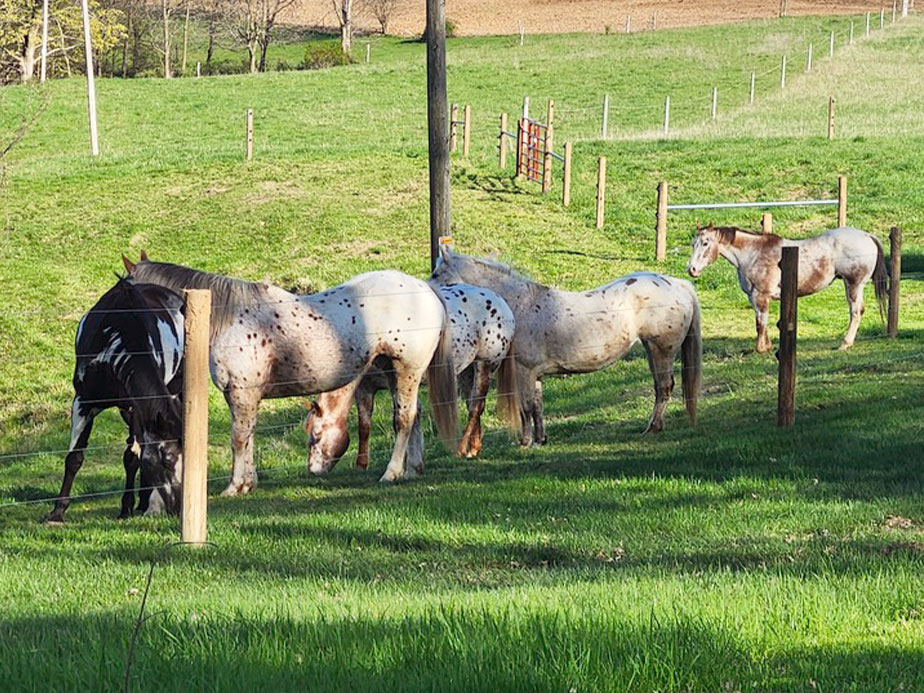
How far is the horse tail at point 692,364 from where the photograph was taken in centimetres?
1363

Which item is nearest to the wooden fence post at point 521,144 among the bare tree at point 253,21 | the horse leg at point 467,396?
the horse leg at point 467,396

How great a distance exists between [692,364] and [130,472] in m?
6.19

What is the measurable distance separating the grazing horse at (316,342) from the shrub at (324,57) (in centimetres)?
6505

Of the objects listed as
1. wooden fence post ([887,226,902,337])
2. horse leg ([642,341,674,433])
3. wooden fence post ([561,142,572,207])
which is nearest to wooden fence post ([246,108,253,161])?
wooden fence post ([561,142,572,207])

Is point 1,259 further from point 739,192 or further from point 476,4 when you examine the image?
point 476,4

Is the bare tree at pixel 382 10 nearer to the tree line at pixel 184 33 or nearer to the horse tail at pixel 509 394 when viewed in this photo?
the tree line at pixel 184 33

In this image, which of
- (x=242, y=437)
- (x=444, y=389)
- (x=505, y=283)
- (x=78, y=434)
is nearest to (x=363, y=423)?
(x=444, y=389)

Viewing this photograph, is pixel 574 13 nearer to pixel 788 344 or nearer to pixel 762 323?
pixel 762 323

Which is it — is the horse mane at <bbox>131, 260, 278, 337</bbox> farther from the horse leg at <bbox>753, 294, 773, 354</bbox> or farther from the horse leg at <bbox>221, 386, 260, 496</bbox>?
the horse leg at <bbox>753, 294, 773, 354</bbox>

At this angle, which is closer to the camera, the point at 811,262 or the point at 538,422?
the point at 538,422

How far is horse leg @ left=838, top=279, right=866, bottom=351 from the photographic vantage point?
18.3 meters

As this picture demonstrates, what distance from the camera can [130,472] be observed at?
1056cm

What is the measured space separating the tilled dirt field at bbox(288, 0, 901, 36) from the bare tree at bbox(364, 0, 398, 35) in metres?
0.44

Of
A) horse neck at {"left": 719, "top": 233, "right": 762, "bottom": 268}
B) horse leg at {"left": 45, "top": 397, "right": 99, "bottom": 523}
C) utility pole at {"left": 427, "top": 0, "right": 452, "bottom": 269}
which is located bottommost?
horse leg at {"left": 45, "top": 397, "right": 99, "bottom": 523}
